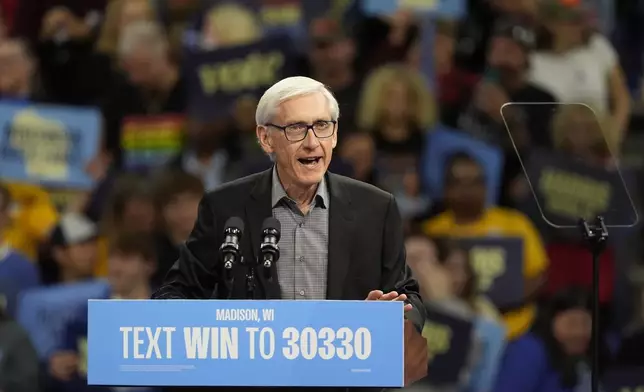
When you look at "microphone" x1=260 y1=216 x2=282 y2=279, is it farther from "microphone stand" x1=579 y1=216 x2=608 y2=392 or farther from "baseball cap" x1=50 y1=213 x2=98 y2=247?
"baseball cap" x1=50 y1=213 x2=98 y2=247

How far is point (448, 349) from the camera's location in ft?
19.4

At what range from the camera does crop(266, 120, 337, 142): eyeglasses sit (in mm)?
3170

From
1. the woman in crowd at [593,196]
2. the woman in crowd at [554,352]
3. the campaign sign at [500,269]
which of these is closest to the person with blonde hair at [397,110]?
the campaign sign at [500,269]

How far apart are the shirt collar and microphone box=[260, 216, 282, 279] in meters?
0.22

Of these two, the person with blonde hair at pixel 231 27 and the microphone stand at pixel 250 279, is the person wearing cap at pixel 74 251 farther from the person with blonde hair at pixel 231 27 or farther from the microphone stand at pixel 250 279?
the microphone stand at pixel 250 279

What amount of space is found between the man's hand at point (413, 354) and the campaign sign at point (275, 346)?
126 millimetres

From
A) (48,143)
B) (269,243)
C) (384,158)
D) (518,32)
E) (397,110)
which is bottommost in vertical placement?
(269,243)

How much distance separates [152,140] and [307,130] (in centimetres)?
354

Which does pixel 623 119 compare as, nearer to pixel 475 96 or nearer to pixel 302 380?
pixel 475 96

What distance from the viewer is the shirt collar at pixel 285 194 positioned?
130 inches

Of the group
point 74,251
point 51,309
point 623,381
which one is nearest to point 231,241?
point 623,381

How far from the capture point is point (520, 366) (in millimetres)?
5945

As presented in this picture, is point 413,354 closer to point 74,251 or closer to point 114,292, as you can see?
point 114,292

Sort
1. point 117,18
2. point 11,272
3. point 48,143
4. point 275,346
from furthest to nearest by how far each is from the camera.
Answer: point 117,18, point 48,143, point 11,272, point 275,346
